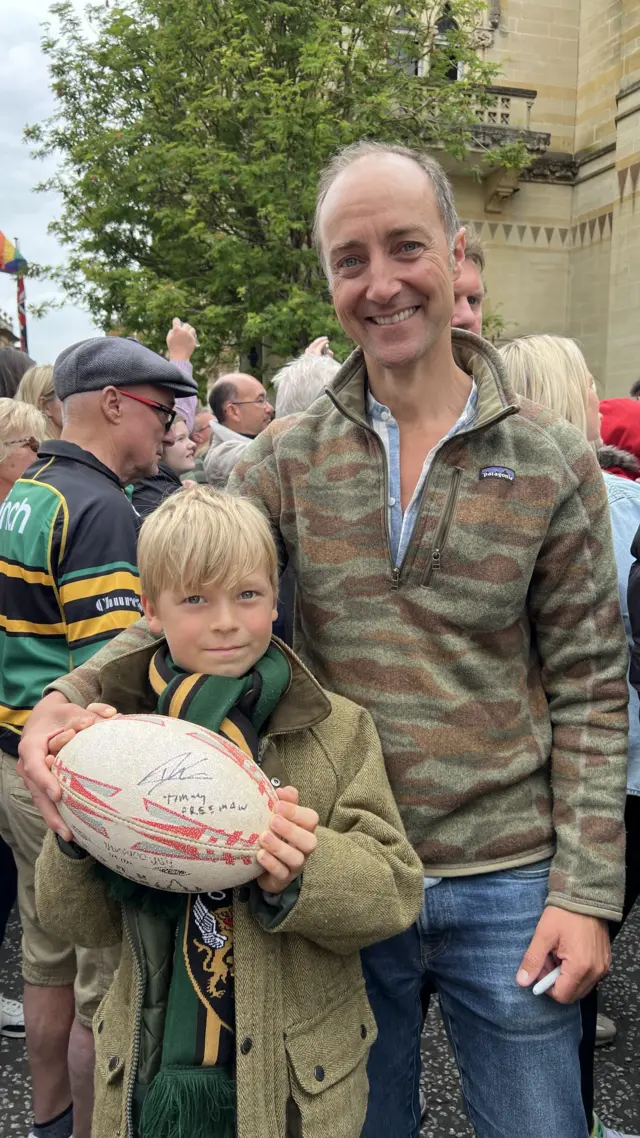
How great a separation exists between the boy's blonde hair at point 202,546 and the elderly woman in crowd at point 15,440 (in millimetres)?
2015

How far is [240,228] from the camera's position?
12367 mm

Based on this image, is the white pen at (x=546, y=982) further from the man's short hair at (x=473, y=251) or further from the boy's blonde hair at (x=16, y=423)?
the boy's blonde hair at (x=16, y=423)

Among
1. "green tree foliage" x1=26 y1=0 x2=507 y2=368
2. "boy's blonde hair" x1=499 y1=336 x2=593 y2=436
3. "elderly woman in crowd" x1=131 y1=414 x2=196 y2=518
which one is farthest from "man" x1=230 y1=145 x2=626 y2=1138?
"green tree foliage" x1=26 y1=0 x2=507 y2=368

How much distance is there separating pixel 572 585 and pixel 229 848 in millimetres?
876

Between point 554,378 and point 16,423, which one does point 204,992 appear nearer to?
point 554,378

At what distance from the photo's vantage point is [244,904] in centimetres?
154

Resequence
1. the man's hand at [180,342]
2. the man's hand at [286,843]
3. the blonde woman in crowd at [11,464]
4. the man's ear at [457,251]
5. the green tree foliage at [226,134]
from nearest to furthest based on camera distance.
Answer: the man's hand at [286,843]
the man's ear at [457,251]
the blonde woman in crowd at [11,464]
the man's hand at [180,342]
the green tree foliage at [226,134]

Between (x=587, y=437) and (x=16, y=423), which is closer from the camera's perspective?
(x=587, y=437)

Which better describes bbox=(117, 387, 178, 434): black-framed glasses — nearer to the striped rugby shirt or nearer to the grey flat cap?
the grey flat cap

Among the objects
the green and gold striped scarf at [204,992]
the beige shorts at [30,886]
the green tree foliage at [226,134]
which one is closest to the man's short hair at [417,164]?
the green and gold striped scarf at [204,992]

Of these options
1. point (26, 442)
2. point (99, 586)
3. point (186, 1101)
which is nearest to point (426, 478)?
point (99, 586)

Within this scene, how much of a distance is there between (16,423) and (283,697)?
93.9 inches

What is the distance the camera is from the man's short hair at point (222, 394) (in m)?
6.05

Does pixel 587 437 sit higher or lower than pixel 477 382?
lower
